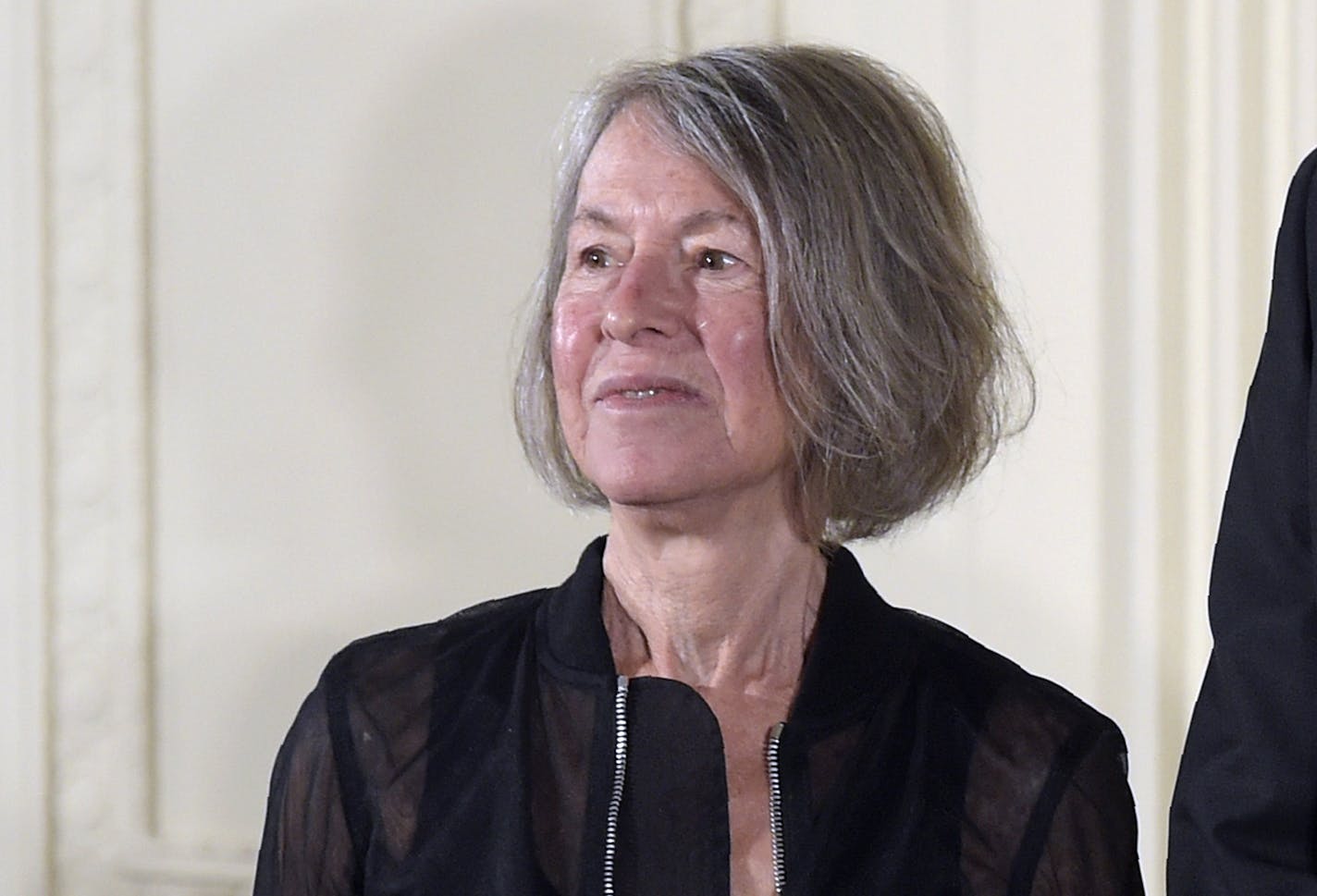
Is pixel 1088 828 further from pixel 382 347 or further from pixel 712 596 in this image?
pixel 382 347

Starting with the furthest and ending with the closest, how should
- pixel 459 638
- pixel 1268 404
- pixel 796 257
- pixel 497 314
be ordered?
1. pixel 497 314
2. pixel 459 638
3. pixel 796 257
4. pixel 1268 404

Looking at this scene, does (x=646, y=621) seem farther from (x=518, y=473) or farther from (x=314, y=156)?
(x=314, y=156)

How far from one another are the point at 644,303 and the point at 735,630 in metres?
0.31

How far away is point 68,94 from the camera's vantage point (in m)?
2.36

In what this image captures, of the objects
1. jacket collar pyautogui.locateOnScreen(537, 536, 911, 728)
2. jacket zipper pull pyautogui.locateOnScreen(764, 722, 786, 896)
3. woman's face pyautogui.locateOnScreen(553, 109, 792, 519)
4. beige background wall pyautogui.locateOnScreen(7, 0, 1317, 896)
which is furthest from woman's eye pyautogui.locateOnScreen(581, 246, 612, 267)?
beige background wall pyautogui.locateOnScreen(7, 0, 1317, 896)

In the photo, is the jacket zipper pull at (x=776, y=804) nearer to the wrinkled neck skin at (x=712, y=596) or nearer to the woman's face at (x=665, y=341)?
the wrinkled neck skin at (x=712, y=596)

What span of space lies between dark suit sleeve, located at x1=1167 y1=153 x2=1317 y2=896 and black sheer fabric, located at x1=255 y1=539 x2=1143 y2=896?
0.37m

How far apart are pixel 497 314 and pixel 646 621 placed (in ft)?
2.51

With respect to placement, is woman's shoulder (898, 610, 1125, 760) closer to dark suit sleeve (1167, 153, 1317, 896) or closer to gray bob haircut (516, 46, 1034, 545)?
gray bob haircut (516, 46, 1034, 545)

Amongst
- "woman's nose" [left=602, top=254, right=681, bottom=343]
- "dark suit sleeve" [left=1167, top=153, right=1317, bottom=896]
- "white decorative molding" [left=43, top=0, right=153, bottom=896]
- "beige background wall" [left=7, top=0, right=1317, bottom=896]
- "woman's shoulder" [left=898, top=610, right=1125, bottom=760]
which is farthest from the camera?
"white decorative molding" [left=43, top=0, right=153, bottom=896]

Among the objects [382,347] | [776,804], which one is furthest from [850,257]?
[382,347]

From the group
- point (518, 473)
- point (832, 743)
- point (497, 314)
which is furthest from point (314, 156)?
point (832, 743)

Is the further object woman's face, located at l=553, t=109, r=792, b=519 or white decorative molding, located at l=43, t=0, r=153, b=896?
white decorative molding, located at l=43, t=0, r=153, b=896

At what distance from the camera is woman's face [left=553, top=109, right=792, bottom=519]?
1.49 m
